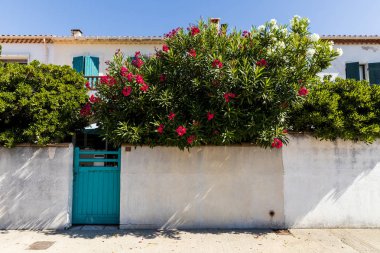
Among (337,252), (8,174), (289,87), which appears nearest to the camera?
(337,252)

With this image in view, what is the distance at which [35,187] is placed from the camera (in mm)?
7148

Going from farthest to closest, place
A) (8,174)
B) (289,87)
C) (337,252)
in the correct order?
(8,174)
(289,87)
(337,252)

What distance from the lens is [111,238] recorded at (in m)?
6.48

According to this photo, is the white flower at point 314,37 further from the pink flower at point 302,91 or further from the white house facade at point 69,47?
the white house facade at point 69,47

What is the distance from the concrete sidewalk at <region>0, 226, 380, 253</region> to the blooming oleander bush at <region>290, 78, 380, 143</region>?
2625mm

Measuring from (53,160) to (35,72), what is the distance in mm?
2460

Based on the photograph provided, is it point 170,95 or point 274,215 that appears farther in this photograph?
point 274,215

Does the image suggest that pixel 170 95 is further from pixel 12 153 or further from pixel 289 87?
pixel 12 153

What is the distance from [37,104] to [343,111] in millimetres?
8109

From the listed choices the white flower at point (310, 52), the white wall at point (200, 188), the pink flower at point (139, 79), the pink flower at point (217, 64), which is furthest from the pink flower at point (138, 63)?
→ the white flower at point (310, 52)

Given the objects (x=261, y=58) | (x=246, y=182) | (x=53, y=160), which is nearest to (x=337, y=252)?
(x=246, y=182)

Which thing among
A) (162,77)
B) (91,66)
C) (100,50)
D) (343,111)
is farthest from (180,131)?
(100,50)

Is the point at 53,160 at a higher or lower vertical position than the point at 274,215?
higher

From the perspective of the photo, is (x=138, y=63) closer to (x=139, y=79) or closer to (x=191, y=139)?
(x=139, y=79)
